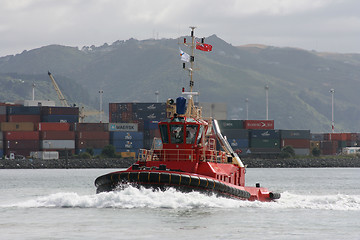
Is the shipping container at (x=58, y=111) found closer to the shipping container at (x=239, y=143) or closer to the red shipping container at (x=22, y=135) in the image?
the red shipping container at (x=22, y=135)

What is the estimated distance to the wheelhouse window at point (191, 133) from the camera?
30297 mm

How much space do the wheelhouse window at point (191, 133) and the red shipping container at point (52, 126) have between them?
8981cm

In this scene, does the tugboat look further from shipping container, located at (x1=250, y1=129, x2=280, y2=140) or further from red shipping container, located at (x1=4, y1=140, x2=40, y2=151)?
shipping container, located at (x1=250, y1=129, x2=280, y2=140)

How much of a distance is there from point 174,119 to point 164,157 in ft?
Answer: 5.30

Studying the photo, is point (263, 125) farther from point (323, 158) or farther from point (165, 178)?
point (165, 178)

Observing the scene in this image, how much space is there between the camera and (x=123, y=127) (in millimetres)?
121062

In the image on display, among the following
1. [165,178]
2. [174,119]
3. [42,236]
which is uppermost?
[174,119]

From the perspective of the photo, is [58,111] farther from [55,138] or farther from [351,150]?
[351,150]

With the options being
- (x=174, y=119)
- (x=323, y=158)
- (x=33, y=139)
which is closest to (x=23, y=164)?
(x=33, y=139)

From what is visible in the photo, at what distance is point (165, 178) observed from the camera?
27484 mm

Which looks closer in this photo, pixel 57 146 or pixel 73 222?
pixel 73 222

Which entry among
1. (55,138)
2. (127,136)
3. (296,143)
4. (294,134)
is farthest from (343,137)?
(55,138)

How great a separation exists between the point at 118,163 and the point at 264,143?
3154cm

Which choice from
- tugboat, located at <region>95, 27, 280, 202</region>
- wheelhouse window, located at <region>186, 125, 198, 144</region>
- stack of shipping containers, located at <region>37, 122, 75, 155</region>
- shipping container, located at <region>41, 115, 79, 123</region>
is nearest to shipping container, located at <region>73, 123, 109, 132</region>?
stack of shipping containers, located at <region>37, 122, 75, 155</region>
